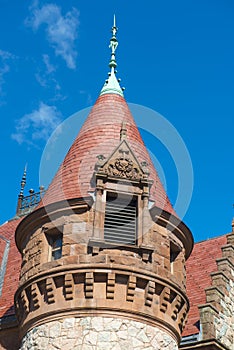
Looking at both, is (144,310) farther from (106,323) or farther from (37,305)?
(37,305)

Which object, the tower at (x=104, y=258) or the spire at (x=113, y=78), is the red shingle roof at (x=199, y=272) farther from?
the spire at (x=113, y=78)

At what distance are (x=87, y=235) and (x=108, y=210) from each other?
2.80ft

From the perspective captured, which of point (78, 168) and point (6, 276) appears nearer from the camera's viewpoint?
point (78, 168)

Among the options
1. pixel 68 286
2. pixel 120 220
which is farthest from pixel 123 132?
pixel 68 286

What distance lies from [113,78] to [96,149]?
3.54 meters

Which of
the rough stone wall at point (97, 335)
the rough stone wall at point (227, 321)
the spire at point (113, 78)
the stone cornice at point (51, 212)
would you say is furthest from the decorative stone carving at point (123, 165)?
the rough stone wall at point (227, 321)

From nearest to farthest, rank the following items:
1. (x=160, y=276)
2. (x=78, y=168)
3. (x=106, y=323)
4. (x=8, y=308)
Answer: (x=106, y=323), (x=160, y=276), (x=78, y=168), (x=8, y=308)

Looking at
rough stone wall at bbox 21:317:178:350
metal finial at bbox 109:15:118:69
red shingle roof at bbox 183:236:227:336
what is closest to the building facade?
rough stone wall at bbox 21:317:178:350

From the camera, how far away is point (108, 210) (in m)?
14.4

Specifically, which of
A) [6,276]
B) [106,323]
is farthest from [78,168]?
[6,276]

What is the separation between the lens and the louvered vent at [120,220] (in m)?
14.1

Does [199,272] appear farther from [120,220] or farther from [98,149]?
[120,220]

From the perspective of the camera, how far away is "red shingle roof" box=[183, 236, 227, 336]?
17359 millimetres

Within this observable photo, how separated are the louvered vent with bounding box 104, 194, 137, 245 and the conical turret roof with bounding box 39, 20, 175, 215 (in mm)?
582
